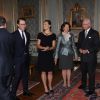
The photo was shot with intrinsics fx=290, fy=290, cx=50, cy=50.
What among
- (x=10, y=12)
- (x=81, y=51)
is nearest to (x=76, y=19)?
(x=10, y=12)

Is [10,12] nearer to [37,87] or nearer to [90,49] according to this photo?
[37,87]

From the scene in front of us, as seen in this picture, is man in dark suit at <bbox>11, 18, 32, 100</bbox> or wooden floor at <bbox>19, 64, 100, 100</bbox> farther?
wooden floor at <bbox>19, 64, 100, 100</bbox>


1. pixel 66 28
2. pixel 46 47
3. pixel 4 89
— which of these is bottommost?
pixel 4 89

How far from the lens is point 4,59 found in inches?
196

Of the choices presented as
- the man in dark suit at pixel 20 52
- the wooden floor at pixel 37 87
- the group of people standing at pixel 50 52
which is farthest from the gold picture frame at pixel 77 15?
the man in dark suit at pixel 20 52

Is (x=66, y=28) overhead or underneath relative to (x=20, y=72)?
overhead

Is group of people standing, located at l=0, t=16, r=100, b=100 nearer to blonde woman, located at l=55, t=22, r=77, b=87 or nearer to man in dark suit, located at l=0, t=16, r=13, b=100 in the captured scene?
blonde woman, located at l=55, t=22, r=77, b=87

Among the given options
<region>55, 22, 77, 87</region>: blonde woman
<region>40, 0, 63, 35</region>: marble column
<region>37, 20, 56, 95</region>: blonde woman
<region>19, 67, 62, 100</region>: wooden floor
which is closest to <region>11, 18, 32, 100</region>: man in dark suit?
<region>37, 20, 56, 95</region>: blonde woman

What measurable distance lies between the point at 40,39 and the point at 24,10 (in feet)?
24.5

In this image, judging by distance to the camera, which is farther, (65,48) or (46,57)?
(65,48)

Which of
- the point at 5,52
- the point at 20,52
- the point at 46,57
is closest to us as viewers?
the point at 5,52

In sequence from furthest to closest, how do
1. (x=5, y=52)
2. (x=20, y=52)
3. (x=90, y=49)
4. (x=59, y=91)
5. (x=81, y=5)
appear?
1. (x=81, y=5)
2. (x=59, y=91)
3. (x=90, y=49)
4. (x=20, y=52)
5. (x=5, y=52)

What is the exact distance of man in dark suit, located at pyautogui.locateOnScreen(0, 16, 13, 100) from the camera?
495cm

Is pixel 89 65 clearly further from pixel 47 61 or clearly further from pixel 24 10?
pixel 24 10
